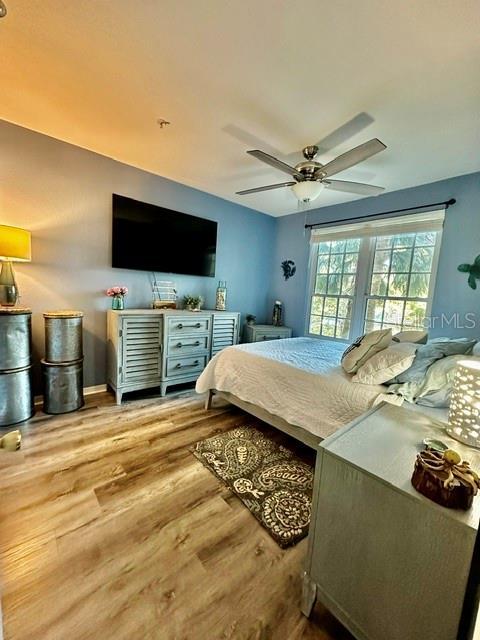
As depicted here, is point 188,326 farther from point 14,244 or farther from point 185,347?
point 14,244

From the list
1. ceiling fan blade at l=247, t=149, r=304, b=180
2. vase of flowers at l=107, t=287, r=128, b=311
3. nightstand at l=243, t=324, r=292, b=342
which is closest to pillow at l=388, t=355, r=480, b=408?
ceiling fan blade at l=247, t=149, r=304, b=180

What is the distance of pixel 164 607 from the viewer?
1068 millimetres

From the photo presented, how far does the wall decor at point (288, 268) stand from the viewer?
14.1ft

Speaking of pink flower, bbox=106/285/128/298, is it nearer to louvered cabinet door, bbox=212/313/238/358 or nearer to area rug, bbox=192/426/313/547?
louvered cabinet door, bbox=212/313/238/358

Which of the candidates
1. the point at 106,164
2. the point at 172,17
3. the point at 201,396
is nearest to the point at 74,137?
the point at 106,164

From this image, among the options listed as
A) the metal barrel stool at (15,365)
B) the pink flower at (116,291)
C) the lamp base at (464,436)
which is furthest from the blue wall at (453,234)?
the metal barrel stool at (15,365)

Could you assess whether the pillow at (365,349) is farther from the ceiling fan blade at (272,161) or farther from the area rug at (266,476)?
the ceiling fan blade at (272,161)

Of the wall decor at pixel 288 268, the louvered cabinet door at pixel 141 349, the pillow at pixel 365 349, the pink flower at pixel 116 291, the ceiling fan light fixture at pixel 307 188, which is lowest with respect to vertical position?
the louvered cabinet door at pixel 141 349

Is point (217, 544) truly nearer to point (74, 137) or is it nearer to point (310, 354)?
point (310, 354)

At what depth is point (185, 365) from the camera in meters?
3.17

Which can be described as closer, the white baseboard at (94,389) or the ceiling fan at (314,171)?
the ceiling fan at (314,171)

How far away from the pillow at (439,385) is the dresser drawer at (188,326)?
2283 mm

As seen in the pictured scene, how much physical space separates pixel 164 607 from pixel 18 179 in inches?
128

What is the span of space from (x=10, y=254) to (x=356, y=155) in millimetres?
2689
